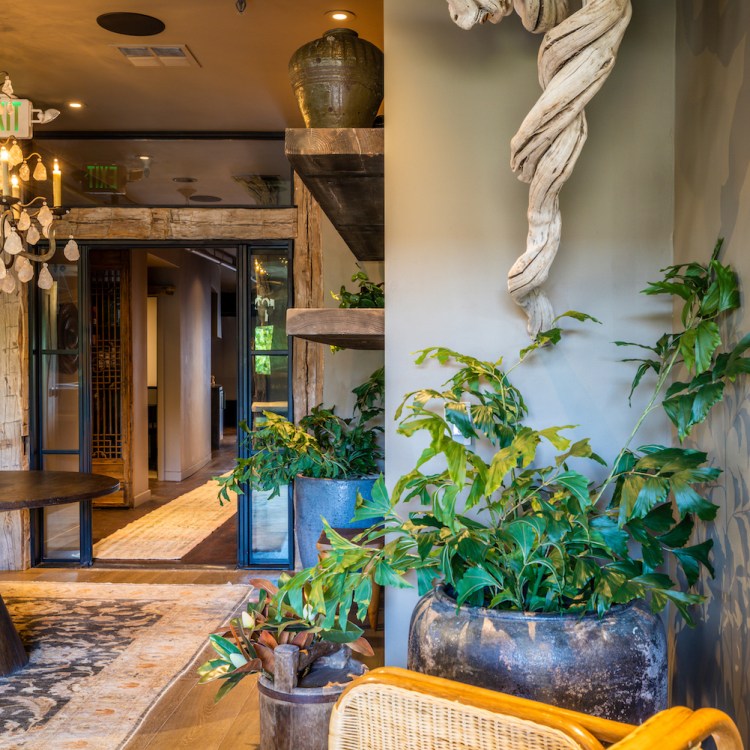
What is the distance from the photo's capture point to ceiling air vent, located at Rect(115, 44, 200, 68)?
367 centimetres

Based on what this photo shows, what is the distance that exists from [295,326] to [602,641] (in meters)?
1.05

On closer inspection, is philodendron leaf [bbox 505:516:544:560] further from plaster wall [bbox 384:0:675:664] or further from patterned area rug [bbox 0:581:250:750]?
patterned area rug [bbox 0:581:250:750]

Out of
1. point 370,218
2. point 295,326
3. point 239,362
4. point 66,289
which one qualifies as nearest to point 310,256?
point 239,362

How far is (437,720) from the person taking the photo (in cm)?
99

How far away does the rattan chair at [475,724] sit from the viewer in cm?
89

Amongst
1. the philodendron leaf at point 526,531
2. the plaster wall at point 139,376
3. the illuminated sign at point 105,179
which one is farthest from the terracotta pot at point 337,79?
the plaster wall at point 139,376

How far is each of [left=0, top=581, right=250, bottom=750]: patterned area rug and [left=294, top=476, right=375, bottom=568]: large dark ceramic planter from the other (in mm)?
666

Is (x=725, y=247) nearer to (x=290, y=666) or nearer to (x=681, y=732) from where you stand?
(x=681, y=732)

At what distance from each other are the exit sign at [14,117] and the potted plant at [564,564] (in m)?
2.71

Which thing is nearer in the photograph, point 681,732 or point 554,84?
point 681,732

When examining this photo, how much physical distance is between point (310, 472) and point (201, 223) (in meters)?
1.97

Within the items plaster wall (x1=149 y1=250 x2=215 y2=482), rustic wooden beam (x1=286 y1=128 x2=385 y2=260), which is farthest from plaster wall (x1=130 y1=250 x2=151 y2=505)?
rustic wooden beam (x1=286 y1=128 x2=385 y2=260)

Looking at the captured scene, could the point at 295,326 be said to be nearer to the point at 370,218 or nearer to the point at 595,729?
the point at 370,218

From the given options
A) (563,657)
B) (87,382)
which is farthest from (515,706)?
(87,382)
